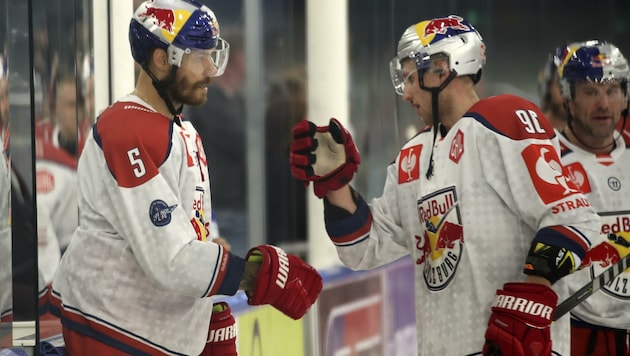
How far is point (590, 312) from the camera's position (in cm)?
318

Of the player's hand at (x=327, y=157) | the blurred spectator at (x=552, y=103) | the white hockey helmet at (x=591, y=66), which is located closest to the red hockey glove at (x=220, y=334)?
the player's hand at (x=327, y=157)

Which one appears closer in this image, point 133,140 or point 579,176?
point 133,140

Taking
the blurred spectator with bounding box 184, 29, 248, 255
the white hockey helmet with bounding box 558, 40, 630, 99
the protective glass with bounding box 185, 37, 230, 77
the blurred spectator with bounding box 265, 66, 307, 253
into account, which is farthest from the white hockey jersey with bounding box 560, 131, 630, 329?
the blurred spectator with bounding box 265, 66, 307, 253

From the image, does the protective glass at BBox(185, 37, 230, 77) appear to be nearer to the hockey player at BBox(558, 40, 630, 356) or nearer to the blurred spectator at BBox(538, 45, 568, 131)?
the hockey player at BBox(558, 40, 630, 356)

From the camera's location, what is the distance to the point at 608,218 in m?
3.16

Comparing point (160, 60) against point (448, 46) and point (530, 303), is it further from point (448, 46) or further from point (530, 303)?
point (530, 303)

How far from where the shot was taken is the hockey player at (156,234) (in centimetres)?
238

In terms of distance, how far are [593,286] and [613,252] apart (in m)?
0.23

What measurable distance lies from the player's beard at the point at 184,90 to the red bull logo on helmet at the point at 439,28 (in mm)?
553

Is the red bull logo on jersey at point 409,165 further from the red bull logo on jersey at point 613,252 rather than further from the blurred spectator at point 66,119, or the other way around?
the blurred spectator at point 66,119

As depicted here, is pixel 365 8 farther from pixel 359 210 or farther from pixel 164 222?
pixel 164 222

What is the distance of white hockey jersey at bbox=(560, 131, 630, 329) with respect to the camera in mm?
3150

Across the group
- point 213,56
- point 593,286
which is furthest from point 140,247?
point 593,286

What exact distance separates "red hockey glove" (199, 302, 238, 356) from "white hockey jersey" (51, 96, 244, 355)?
0.18 meters
